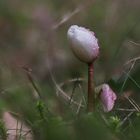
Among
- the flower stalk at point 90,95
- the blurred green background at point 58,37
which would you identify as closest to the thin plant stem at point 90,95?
the flower stalk at point 90,95

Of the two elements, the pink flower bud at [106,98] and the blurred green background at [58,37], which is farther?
the blurred green background at [58,37]

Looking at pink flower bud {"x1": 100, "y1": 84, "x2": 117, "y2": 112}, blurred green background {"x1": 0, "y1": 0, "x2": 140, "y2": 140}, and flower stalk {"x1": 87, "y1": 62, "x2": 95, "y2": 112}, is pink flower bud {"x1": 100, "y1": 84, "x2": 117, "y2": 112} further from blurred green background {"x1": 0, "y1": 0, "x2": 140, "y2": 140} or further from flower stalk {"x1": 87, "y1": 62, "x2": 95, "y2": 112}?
blurred green background {"x1": 0, "y1": 0, "x2": 140, "y2": 140}

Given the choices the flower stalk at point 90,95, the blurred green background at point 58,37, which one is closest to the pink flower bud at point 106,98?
the flower stalk at point 90,95

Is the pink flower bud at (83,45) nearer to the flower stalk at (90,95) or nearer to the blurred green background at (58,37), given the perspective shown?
the flower stalk at (90,95)

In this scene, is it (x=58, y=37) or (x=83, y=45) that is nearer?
(x=83, y=45)

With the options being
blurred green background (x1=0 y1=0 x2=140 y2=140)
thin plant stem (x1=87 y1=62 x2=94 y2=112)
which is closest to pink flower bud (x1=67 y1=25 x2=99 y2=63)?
thin plant stem (x1=87 y1=62 x2=94 y2=112)

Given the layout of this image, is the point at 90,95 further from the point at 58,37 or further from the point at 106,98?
the point at 58,37

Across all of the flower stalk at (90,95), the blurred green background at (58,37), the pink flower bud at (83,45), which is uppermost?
the blurred green background at (58,37)

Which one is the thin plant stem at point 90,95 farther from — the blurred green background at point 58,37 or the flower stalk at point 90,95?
the blurred green background at point 58,37

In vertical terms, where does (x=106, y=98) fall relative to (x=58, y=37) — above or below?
below

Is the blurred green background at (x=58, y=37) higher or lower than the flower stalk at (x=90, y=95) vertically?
higher

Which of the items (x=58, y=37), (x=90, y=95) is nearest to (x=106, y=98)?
(x=90, y=95)
